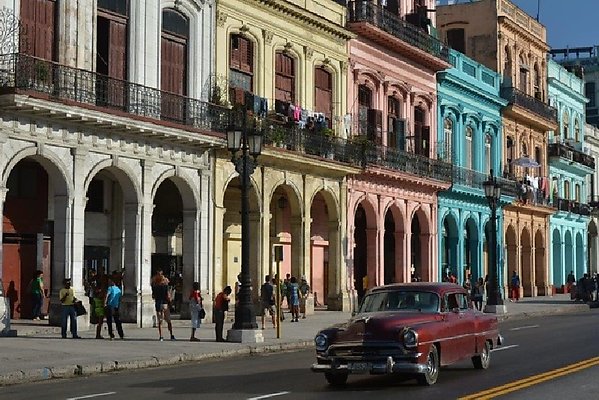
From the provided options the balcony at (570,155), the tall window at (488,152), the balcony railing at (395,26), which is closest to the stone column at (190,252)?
the balcony railing at (395,26)

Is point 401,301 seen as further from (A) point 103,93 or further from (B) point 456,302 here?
(A) point 103,93

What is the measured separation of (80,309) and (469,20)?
33.6 metres

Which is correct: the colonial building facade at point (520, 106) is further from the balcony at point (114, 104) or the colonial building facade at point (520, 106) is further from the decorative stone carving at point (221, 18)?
the decorative stone carving at point (221, 18)

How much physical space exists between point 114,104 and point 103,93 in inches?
15.5

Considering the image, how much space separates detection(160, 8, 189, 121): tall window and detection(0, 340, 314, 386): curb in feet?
27.5

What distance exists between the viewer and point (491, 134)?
170ft

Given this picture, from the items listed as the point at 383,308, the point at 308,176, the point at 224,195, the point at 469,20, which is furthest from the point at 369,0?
the point at 383,308

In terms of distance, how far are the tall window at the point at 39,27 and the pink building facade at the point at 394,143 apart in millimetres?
14365

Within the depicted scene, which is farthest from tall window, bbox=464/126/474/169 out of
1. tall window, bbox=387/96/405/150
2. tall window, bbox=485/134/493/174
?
tall window, bbox=387/96/405/150

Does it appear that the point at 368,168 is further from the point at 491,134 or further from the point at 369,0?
the point at 491,134

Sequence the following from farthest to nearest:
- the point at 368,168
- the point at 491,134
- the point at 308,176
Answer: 1. the point at 491,134
2. the point at 368,168
3. the point at 308,176

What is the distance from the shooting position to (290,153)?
1299 inches

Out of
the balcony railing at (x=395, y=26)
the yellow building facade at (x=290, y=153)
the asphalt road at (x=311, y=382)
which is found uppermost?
the balcony railing at (x=395, y=26)

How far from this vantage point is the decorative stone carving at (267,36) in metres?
33.4
